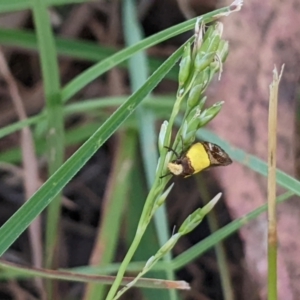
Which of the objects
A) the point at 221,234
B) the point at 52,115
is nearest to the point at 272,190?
the point at 221,234

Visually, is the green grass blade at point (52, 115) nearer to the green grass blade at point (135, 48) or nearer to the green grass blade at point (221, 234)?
the green grass blade at point (135, 48)

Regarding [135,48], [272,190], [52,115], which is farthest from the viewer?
[52,115]

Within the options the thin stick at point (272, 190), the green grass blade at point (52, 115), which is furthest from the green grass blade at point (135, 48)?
the thin stick at point (272, 190)

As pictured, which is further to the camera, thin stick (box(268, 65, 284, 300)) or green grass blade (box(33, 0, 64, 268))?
green grass blade (box(33, 0, 64, 268))

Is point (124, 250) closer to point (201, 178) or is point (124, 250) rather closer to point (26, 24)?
point (201, 178)

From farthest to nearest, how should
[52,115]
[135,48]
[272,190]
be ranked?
[52,115] < [135,48] < [272,190]

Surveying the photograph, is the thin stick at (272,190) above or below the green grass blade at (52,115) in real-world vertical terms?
below

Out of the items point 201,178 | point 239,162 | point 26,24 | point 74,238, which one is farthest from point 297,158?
point 26,24

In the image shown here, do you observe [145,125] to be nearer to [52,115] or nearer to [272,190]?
[52,115]

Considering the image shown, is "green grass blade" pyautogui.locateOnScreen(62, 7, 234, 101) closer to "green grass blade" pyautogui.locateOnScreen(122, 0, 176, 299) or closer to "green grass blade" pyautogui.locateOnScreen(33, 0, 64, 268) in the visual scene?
"green grass blade" pyautogui.locateOnScreen(33, 0, 64, 268)

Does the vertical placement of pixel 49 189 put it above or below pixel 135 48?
below

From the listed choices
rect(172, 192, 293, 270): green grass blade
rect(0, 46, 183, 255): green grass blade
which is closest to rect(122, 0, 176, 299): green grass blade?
rect(172, 192, 293, 270): green grass blade
